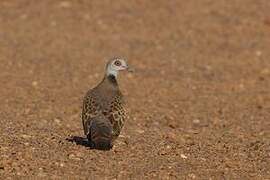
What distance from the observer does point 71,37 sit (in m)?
21.1

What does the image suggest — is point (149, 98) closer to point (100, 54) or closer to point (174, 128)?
point (174, 128)

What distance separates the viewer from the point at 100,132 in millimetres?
10125

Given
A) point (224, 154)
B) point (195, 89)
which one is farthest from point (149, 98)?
point (224, 154)

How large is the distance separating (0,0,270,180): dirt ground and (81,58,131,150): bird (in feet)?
0.58

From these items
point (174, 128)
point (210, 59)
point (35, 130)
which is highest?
point (35, 130)

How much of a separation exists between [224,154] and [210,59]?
29.7ft

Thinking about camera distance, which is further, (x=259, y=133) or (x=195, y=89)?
(x=195, y=89)

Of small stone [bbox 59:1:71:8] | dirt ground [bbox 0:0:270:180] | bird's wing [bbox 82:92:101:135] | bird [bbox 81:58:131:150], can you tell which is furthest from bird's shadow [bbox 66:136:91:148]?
small stone [bbox 59:1:71:8]

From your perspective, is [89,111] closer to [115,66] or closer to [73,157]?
[73,157]

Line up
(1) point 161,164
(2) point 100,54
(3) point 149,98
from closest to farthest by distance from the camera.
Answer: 1. (1) point 161,164
2. (3) point 149,98
3. (2) point 100,54

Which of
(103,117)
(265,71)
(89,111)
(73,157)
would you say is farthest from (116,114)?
(265,71)

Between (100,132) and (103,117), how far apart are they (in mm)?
201

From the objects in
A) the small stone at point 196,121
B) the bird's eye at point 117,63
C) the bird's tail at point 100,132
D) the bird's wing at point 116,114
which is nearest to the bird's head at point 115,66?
the bird's eye at point 117,63

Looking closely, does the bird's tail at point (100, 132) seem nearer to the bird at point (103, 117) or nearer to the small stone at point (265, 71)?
the bird at point (103, 117)
